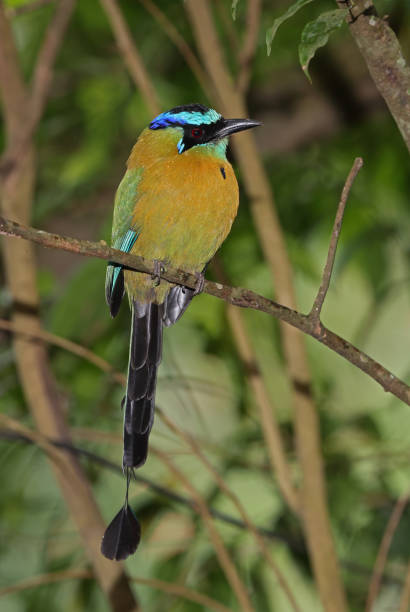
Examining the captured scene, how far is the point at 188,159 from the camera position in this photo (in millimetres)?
1729

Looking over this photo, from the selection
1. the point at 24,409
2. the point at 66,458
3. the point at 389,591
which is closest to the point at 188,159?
the point at 66,458

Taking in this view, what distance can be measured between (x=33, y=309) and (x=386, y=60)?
1.18 meters

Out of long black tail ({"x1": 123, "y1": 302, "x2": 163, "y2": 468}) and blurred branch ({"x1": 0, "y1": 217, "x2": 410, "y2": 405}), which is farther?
long black tail ({"x1": 123, "y1": 302, "x2": 163, "y2": 468})

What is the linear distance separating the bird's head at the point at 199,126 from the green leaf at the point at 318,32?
65 cm

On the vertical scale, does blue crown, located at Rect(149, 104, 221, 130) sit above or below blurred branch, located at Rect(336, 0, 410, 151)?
above

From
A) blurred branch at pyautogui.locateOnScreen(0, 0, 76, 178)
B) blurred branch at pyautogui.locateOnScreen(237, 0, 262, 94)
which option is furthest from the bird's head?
blurred branch at pyautogui.locateOnScreen(0, 0, 76, 178)

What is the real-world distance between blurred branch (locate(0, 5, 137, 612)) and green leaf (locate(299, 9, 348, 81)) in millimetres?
995

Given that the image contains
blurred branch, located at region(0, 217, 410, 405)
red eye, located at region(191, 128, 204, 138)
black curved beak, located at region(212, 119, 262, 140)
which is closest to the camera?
blurred branch, located at region(0, 217, 410, 405)

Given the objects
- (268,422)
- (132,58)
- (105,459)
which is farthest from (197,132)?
(105,459)

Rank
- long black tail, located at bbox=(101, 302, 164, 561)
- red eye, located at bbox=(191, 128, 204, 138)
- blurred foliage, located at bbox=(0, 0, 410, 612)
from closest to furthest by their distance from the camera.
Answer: long black tail, located at bbox=(101, 302, 164, 561) < red eye, located at bbox=(191, 128, 204, 138) < blurred foliage, located at bbox=(0, 0, 410, 612)

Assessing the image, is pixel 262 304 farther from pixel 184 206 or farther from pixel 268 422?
pixel 268 422

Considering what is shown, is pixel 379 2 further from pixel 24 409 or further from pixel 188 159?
pixel 24 409

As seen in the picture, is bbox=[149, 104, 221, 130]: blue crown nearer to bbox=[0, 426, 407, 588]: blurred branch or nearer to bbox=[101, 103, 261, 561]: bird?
bbox=[101, 103, 261, 561]: bird

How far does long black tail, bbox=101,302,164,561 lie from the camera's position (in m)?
1.30
